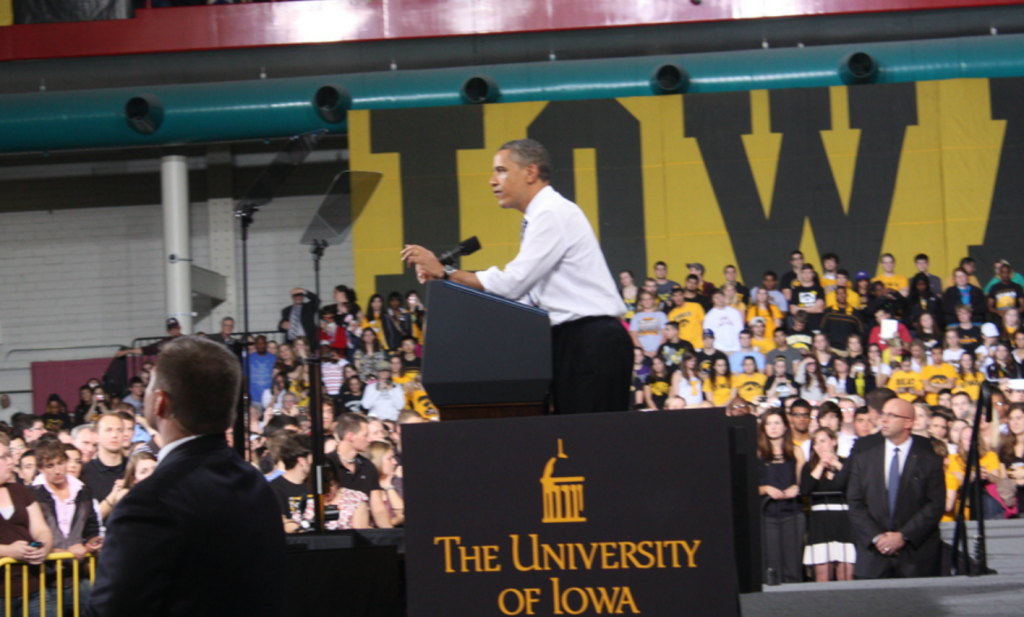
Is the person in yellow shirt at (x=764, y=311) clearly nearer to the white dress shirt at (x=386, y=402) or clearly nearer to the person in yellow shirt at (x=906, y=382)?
the person in yellow shirt at (x=906, y=382)

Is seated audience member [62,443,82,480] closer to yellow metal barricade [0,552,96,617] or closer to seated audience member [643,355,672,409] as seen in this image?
yellow metal barricade [0,552,96,617]

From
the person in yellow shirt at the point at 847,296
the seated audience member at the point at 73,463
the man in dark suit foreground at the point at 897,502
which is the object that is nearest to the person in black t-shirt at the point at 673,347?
the person in yellow shirt at the point at 847,296

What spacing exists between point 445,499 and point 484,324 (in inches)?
21.6

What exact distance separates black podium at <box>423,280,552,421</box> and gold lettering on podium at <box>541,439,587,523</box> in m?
0.30

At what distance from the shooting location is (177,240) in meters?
14.7

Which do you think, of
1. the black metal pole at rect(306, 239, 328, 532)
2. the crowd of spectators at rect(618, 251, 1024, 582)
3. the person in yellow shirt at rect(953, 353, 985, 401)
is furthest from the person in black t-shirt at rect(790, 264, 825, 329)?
the black metal pole at rect(306, 239, 328, 532)

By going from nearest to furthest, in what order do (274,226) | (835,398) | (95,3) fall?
1. (835,398)
2. (95,3)
3. (274,226)

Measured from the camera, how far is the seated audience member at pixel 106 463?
6281 mm

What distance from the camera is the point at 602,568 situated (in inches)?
113

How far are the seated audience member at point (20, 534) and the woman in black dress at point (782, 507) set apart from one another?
168 inches

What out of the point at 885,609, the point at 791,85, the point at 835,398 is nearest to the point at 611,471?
the point at 885,609

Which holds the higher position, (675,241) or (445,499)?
(675,241)

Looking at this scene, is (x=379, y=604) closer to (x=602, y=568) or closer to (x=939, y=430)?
(x=602, y=568)

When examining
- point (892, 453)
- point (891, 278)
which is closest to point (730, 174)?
point (891, 278)
